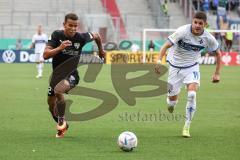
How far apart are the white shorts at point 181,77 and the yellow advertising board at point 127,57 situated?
102 feet

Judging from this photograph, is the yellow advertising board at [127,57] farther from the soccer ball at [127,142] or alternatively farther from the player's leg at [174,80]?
the soccer ball at [127,142]

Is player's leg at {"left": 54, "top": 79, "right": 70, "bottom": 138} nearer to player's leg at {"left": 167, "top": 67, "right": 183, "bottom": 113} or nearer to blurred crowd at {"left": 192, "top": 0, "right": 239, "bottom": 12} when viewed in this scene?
player's leg at {"left": 167, "top": 67, "right": 183, "bottom": 113}

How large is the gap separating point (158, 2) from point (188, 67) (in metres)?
39.9

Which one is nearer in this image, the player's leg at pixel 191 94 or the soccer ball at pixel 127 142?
the soccer ball at pixel 127 142

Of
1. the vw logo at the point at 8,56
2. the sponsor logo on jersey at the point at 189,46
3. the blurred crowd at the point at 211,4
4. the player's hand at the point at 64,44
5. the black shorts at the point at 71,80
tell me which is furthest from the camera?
the blurred crowd at the point at 211,4

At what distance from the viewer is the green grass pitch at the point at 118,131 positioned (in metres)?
10.5

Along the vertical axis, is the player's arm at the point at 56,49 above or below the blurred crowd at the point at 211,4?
below

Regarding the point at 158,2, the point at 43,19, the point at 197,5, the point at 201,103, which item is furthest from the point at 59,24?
the point at 201,103

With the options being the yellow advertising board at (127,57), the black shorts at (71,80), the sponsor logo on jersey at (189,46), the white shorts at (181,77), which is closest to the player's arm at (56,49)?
the black shorts at (71,80)

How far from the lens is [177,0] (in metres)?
55.9

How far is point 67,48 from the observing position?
491 inches

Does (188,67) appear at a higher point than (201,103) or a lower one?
higher

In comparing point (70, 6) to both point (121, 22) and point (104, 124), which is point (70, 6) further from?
point (104, 124)

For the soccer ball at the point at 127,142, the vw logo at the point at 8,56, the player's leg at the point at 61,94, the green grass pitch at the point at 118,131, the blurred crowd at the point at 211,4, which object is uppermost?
the blurred crowd at the point at 211,4
